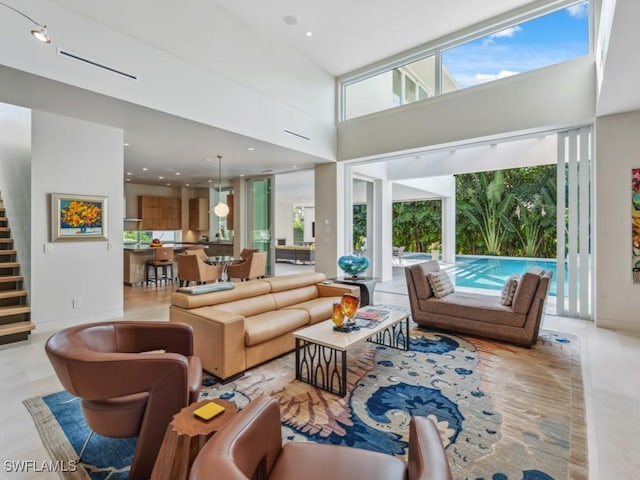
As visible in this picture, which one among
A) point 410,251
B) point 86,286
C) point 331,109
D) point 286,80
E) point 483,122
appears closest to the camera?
point 86,286

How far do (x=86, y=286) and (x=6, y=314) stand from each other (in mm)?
912

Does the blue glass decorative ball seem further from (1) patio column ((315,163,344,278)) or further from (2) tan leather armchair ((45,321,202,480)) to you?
(2) tan leather armchair ((45,321,202,480))

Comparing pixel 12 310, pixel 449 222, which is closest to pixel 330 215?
pixel 12 310

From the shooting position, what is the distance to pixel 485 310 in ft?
12.9

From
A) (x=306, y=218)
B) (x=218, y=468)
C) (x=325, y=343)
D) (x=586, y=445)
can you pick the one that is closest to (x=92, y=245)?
(x=325, y=343)

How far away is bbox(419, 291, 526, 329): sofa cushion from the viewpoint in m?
3.80

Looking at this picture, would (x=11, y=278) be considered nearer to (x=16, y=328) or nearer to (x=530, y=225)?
(x=16, y=328)

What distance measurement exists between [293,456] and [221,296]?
7.79 feet

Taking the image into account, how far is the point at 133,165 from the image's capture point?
309 inches

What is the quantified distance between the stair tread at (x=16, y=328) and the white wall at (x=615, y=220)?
7301 millimetres

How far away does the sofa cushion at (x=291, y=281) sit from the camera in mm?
4154

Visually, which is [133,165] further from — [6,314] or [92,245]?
[6,314]

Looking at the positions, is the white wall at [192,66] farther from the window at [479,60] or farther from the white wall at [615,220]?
the white wall at [615,220]

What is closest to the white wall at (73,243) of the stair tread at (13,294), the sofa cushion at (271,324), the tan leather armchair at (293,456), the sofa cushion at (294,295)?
the stair tread at (13,294)
